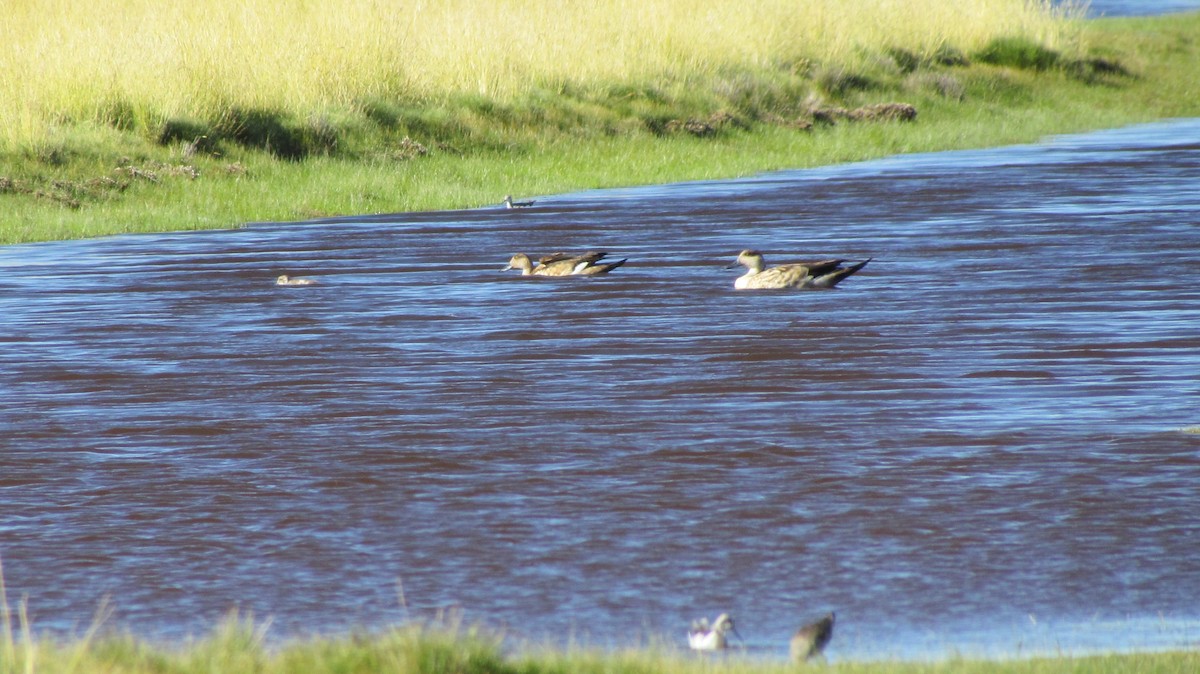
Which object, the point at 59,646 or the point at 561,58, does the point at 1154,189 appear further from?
the point at 59,646

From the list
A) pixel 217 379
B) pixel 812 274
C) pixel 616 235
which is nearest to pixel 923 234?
pixel 616 235

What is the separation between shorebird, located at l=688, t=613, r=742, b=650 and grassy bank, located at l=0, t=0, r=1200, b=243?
15952 millimetres

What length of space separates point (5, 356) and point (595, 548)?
734 cm

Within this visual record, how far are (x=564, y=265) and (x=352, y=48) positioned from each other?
11947mm

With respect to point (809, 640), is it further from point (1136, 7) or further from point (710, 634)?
point (1136, 7)

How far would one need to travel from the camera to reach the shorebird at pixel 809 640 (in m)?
6.72

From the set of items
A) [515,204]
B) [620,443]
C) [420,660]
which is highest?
[420,660]

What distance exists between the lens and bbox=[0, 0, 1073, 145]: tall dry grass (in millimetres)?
24844

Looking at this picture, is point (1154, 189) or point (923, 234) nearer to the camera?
point (923, 234)

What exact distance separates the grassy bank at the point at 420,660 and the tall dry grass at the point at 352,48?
17747 mm

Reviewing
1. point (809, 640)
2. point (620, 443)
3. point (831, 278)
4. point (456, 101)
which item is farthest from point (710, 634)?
point (456, 101)

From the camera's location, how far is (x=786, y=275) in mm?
16859

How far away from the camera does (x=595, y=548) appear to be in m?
8.59

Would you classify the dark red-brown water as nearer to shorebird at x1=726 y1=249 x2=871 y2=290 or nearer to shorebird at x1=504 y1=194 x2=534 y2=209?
shorebird at x1=726 y1=249 x2=871 y2=290
